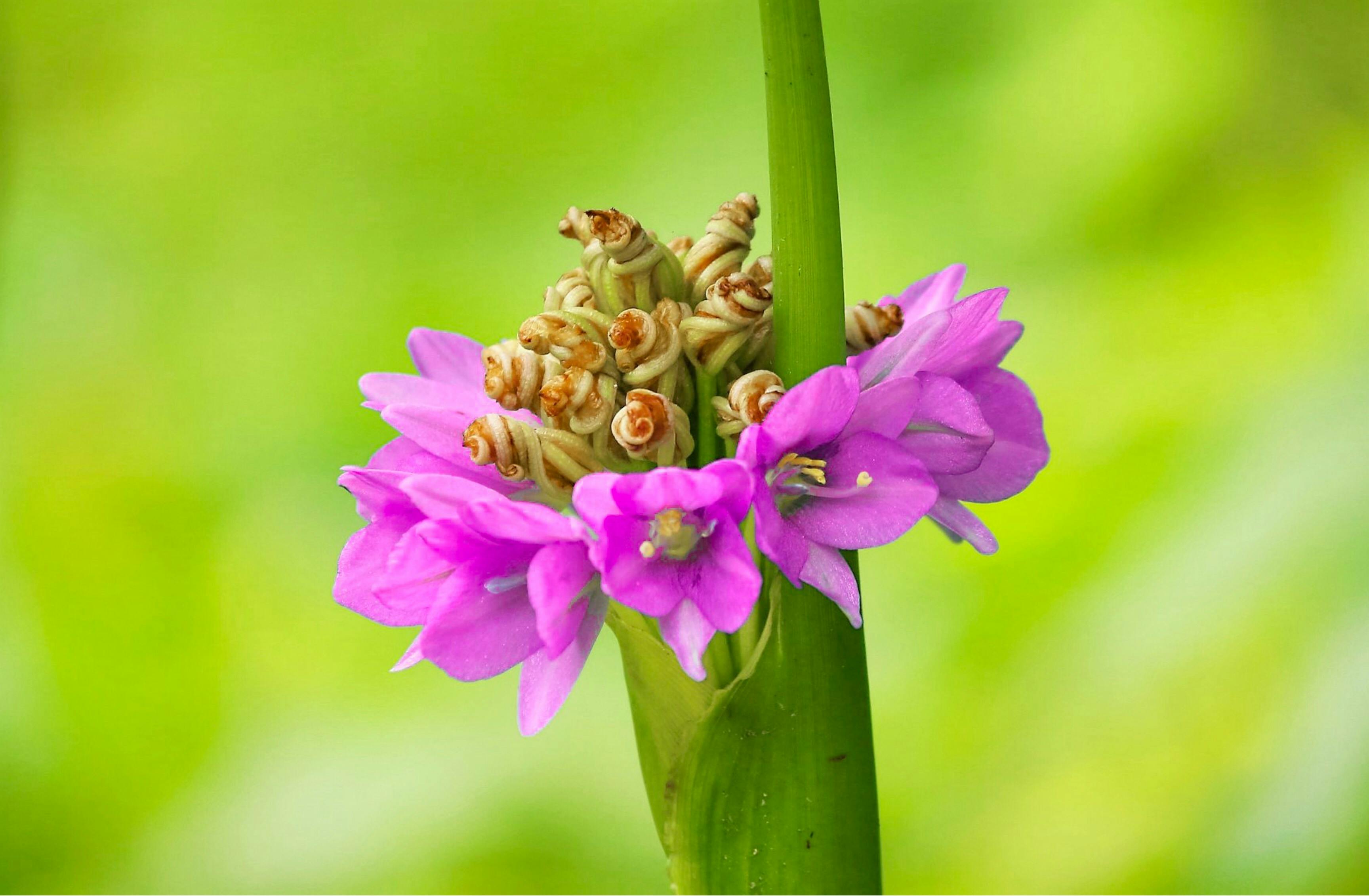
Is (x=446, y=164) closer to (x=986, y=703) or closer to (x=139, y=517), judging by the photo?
(x=139, y=517)

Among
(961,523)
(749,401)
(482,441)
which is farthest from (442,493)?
(961,523)

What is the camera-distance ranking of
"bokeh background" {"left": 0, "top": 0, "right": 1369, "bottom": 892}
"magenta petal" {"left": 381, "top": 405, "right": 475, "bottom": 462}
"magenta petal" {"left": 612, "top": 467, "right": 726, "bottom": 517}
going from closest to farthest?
"magenta petal" {"left": 612, "top": 467, "right": 726, "bottom": 517} < "magenta petal" {"left": 381, "top": 405, "right": 475, "bottom": 462} < "bokeh background" {"left": 0, "top": 0, "right": 1369, "bottom": 892}

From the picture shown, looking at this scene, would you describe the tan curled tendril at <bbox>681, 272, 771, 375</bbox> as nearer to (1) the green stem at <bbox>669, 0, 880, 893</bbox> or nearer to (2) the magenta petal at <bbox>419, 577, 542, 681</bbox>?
(1) the green stem at <bbox>669, 0, 880, 893</bbox>

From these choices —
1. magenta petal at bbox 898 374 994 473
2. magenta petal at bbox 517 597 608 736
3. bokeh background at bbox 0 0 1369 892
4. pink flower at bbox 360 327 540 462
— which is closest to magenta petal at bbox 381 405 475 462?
pink flower at bbox 360 327 540 462

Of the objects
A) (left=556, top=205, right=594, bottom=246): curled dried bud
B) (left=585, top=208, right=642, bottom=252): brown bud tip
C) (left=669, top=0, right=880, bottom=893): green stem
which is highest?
(left=556, top=205, right=594, bottom=246): curled dried bud

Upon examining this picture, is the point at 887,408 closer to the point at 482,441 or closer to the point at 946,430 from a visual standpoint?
the point at 946,430

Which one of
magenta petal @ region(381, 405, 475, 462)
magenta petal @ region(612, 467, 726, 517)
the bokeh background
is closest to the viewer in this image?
magenta petal @ region(612, 467, 726, 517)
